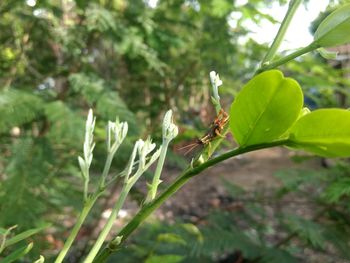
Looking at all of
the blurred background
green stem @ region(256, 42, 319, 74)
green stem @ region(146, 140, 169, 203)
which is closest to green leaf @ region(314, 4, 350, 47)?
green stem @ region(256, 42, 319, 74)

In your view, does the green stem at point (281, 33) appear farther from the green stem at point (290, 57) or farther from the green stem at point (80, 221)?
the green stem at point (80, 221)

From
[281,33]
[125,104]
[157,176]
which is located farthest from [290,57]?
[125,104]

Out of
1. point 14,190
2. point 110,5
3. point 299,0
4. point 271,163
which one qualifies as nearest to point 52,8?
point 110,5

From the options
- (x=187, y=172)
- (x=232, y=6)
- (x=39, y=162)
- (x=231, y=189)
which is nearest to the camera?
(x=187, y=172)

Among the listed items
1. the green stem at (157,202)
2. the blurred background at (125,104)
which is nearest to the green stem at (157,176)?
the green stem at (157,202)

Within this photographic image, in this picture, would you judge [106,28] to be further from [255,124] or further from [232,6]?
[255,124]

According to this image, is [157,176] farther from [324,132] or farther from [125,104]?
[125,104]
